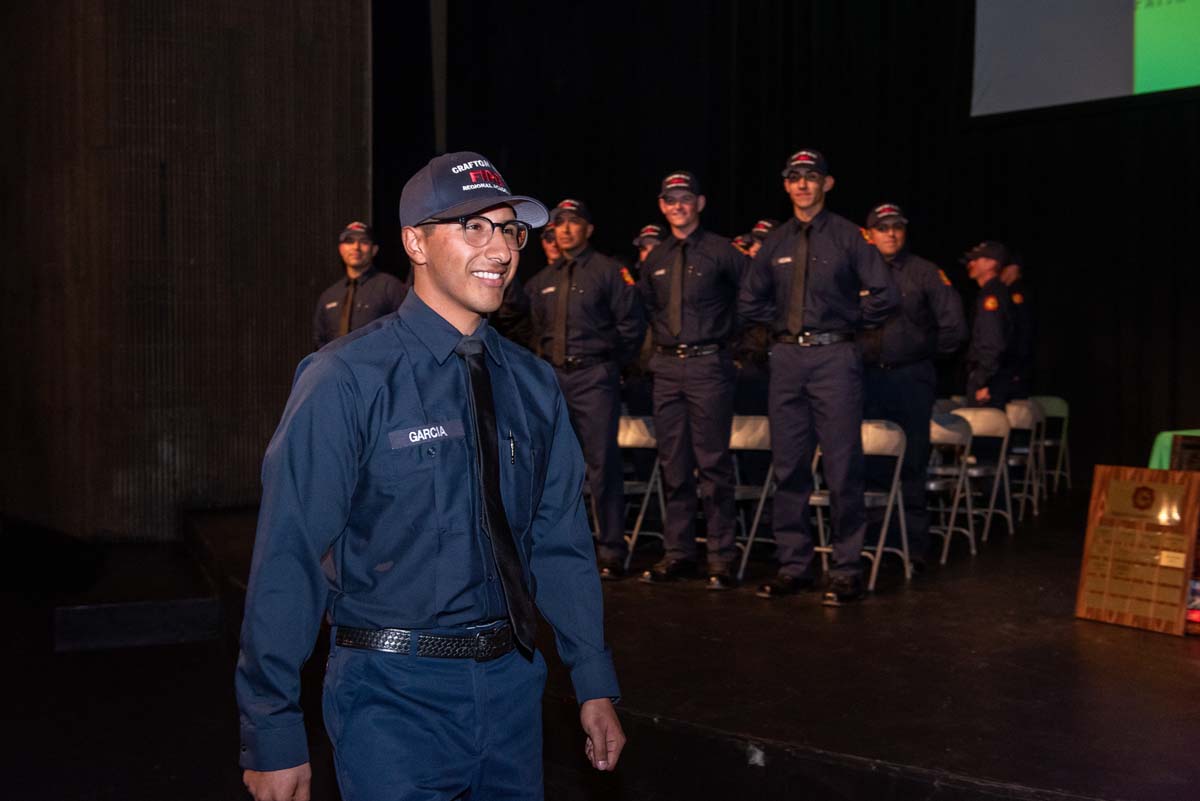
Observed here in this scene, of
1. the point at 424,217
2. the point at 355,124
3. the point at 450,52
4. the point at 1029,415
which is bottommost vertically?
the point at 1029,415

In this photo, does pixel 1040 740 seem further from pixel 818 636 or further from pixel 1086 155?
pixel 1086 155

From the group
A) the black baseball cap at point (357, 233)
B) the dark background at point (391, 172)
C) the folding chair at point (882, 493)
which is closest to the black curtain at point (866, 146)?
the dark background at point (391, 172)

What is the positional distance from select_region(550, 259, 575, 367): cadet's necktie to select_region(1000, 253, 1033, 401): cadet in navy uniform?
13.6 ft

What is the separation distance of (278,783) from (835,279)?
4064mm

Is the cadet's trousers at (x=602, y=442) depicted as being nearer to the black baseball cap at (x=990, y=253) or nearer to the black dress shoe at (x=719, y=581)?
the black dress shoe at (x=719, y=581)

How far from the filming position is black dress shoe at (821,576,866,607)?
5152 millimetres

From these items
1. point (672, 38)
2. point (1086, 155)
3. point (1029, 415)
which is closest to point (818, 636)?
point (1029, 415)

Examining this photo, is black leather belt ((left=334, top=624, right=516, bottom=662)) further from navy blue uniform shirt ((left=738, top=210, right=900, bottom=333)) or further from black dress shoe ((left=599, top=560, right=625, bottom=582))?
black dress shoe ((left=599, top=560, right=625, bottom=582))

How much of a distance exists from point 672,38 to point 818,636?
7.17m

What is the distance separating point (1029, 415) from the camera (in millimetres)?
7711

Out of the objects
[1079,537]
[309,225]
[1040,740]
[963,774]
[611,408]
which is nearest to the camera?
[963,774]

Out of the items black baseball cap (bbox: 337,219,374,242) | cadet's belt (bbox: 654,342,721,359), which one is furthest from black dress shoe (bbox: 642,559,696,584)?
black baseball cap (bbox: 337,219,374,242)

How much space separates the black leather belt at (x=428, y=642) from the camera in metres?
1.83

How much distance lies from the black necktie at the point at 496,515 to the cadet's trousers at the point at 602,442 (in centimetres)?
408
